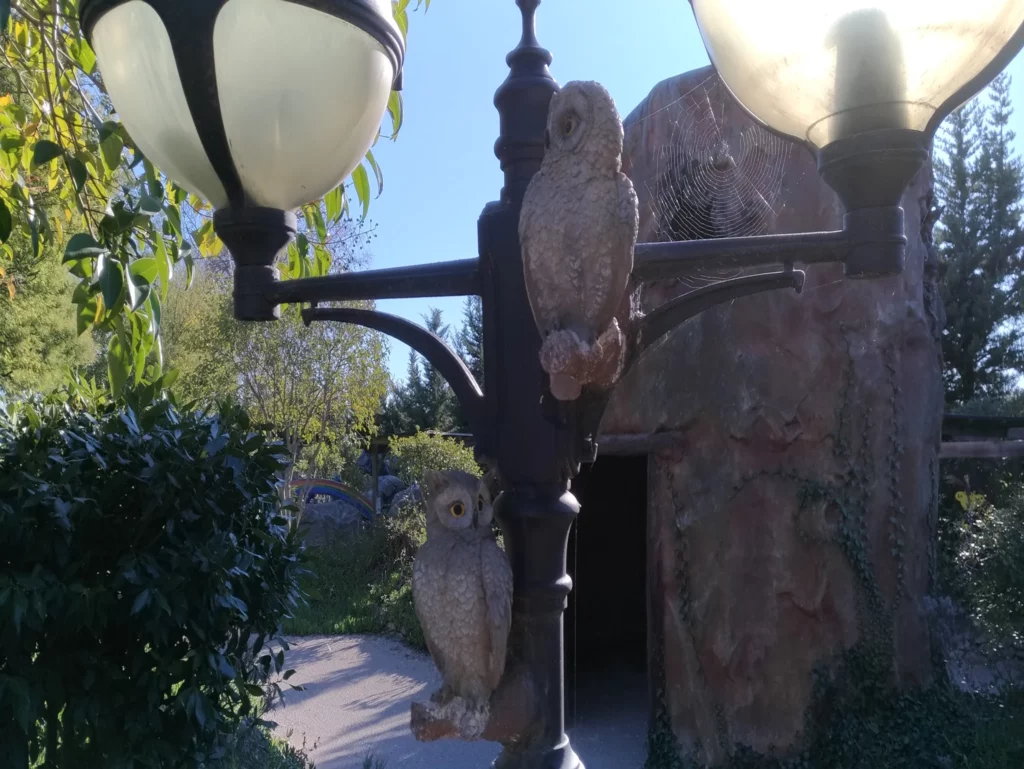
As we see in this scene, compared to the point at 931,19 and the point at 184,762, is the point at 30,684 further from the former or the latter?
the point at 931,19

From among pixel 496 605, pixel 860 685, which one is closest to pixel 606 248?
pixel 496 605

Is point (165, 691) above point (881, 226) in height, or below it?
below


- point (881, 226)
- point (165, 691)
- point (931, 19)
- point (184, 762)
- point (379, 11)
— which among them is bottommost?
point (184, 762)

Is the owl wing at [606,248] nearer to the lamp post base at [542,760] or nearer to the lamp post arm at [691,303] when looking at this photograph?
the lamp post arm at [691,303]

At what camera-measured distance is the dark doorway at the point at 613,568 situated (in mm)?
6344

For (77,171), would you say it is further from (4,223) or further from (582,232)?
(582,232)

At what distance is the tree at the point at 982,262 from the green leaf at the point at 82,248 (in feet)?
38.5

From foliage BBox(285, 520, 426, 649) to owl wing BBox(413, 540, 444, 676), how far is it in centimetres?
612

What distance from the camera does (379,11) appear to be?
1005 millimetres

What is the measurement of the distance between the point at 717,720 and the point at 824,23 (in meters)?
3.67

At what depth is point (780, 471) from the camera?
3885mm

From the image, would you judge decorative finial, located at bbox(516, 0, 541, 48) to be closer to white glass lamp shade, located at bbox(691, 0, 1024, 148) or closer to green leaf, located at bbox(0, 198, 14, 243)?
white glass lamp shade, located at bbox(691, 0, 1024, 148)

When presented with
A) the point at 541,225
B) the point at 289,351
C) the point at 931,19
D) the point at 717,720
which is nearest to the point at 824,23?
the point at 931,19

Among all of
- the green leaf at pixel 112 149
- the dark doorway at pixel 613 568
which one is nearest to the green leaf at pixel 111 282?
the green leaf at pixel 112 149
